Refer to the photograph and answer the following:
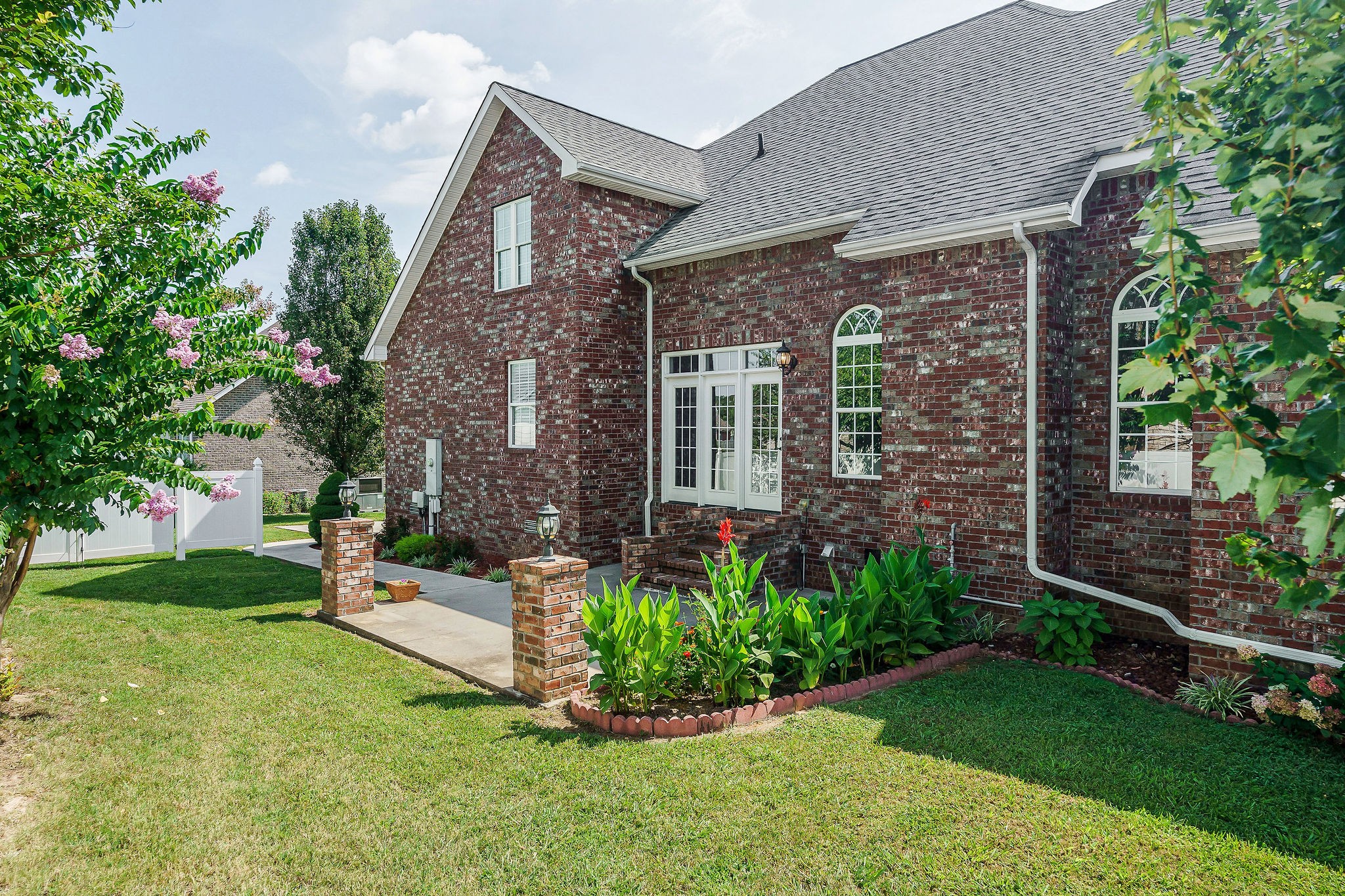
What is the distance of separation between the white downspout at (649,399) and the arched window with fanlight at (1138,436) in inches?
268

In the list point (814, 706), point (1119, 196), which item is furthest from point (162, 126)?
point (1119, 196)

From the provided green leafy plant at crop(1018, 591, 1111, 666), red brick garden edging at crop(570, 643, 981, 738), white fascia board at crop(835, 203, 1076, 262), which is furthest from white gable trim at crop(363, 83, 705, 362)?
green leafy plant at crop(1018, 591, 1111, 666)

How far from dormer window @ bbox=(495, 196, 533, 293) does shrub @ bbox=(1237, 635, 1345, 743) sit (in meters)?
11.1

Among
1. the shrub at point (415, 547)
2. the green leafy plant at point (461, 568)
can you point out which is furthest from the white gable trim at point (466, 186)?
the green leafy plant at point (461, 568)

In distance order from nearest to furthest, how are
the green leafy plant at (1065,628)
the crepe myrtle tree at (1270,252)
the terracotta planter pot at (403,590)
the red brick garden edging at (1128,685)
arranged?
the crepe myrtle tree at (1270,252) → the red brick garden edging at (1128,685) → the green leafy plant at (1065,628) → the terracotta planter pot at (403,590)

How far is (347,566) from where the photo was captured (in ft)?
30.2

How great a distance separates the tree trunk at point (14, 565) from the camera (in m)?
5.74

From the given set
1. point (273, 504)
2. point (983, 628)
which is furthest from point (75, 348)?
point (273, 504)

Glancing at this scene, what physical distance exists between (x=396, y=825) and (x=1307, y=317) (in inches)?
179

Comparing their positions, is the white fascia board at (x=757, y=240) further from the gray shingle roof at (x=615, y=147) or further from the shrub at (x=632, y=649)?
the shrub at (x=632, y=649)

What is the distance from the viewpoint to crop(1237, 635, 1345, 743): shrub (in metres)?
5.11

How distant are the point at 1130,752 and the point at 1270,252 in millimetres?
4336

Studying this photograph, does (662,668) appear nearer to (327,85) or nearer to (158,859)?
(158,859)

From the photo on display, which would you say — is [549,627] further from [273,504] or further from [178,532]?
[273,504]
